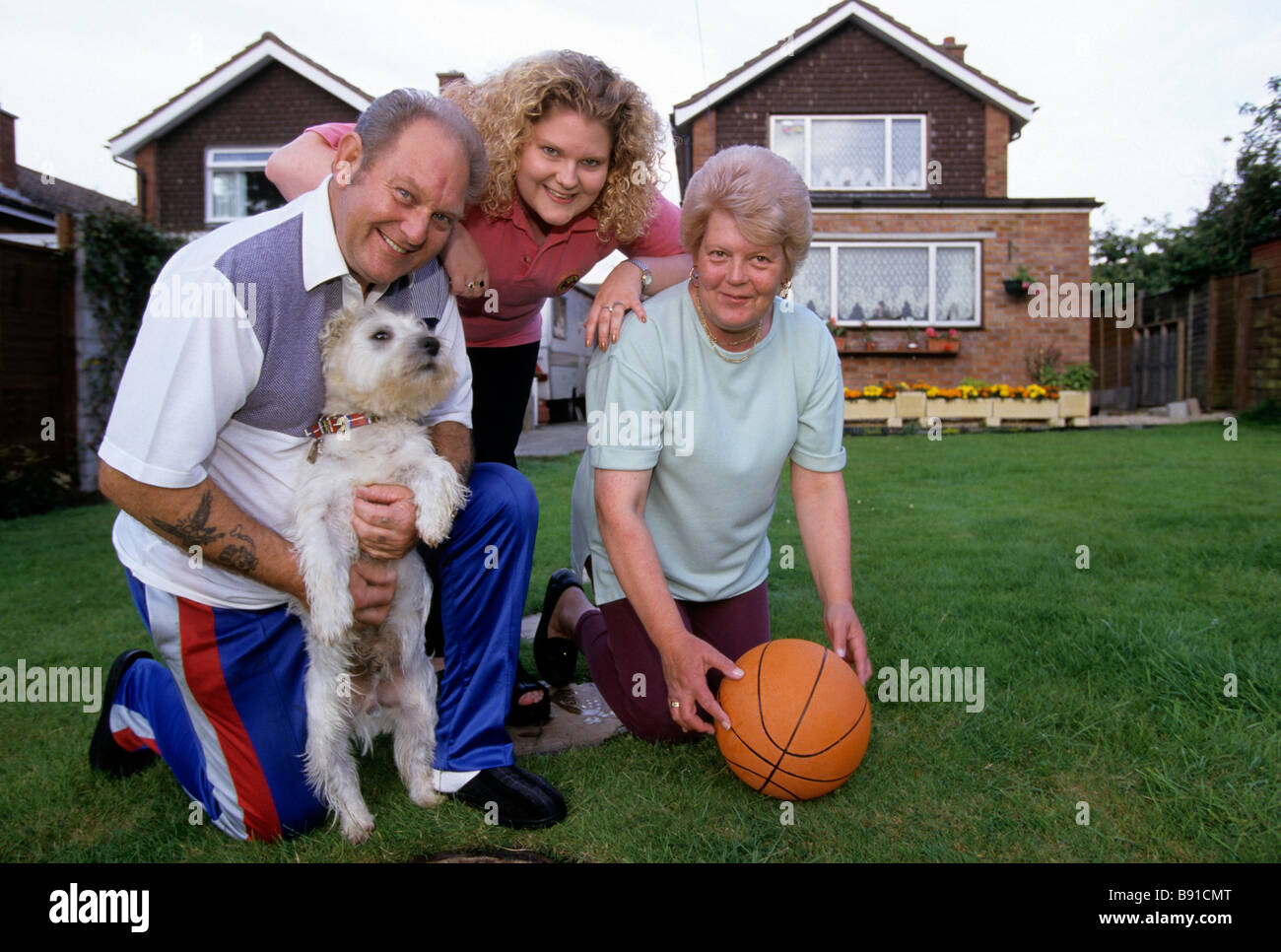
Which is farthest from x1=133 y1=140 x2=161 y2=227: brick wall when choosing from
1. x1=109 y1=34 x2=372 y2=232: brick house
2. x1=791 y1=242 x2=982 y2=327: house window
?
x1=791 y1=242 x2=982 y2=327: house window

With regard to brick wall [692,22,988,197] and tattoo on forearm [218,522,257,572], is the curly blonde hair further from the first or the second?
brick wall [692,22,988,197]

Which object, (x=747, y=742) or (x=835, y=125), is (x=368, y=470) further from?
(x=835, y=125)

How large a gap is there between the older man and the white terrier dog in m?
0.05

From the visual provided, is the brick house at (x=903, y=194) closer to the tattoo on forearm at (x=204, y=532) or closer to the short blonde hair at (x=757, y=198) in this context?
the short blonde hair at (x=757, y=198)

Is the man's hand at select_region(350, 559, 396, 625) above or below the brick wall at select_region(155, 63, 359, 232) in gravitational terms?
below

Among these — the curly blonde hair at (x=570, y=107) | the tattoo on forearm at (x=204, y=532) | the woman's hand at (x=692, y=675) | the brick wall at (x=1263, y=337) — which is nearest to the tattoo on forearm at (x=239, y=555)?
the tattoo on forearm at (x=204, y=532)

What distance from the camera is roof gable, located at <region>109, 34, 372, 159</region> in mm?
18141

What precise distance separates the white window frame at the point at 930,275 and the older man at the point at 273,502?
1457 cm

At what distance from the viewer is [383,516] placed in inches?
102

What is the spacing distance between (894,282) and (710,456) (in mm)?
14740

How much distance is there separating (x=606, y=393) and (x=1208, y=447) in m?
10.4

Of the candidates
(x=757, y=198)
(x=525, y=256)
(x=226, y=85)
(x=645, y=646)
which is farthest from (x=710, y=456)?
(x=226, y=85)
